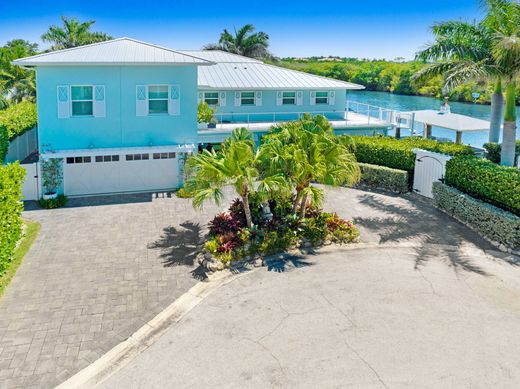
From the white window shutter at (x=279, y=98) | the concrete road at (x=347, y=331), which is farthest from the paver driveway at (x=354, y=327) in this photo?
the white window shutter at (x=279, y=98)

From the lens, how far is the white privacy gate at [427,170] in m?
19.3

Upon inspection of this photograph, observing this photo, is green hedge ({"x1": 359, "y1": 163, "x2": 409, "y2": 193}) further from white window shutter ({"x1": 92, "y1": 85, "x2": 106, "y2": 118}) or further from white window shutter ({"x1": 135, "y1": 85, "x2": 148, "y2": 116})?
white window shutter ({"x1": 92, "y1": 85, "x2": 106, "y2": 118})

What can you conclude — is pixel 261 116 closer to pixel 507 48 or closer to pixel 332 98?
pixel 332 98

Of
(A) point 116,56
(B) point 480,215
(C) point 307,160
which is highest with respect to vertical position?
(A) point 116,56

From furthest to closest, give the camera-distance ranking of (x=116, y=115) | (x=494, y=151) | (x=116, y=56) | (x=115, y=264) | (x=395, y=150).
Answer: (x=494, y=151)
(x=395, y=150)
(x=116, y=115)
(x=116, y=56)
(x=115, y=264)

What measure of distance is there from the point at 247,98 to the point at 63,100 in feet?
37.7

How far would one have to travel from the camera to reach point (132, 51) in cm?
2105

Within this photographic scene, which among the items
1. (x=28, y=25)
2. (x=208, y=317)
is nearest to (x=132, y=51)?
(x=208, y=317)

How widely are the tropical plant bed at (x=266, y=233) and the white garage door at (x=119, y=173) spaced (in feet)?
20.7

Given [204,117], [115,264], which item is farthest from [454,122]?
[115,264]

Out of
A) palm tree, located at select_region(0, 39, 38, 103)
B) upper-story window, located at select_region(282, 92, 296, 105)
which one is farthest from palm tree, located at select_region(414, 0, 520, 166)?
palm tree, located at select_region(0, 39, 38, 103)

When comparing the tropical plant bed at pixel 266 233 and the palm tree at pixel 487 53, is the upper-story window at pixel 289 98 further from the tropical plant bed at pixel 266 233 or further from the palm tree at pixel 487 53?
the tropical plant bed at pixel 266 233

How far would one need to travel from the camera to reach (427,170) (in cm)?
2006

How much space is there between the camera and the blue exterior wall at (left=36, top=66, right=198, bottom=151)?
64.1 feet
